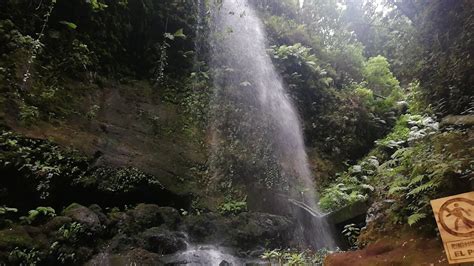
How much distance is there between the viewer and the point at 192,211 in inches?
314

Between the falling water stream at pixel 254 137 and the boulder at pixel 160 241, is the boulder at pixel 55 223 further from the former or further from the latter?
the falling water stream at pixel 254 137

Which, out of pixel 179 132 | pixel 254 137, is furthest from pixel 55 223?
pixel 254 137

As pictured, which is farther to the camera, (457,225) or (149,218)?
(149,218)

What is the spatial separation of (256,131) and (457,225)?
7.74m

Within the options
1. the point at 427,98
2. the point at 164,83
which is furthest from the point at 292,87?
the point at 427,98

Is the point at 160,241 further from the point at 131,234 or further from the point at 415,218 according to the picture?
the point at 415,218

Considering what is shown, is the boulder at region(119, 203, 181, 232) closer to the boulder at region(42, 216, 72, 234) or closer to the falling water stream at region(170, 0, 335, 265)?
the falling water stream at region(170, 0, 335, 265)

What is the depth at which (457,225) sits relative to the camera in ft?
9.68

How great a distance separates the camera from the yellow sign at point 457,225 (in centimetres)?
283

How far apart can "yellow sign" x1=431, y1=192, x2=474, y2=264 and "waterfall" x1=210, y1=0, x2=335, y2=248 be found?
5.03m

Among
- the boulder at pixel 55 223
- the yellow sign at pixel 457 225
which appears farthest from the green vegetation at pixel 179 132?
the yellow sign at pixel 457 225

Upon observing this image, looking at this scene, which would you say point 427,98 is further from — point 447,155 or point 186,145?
point 186,145

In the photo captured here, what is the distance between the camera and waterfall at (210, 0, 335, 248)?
8805 mm

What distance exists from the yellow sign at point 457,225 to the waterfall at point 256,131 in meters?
5.03
